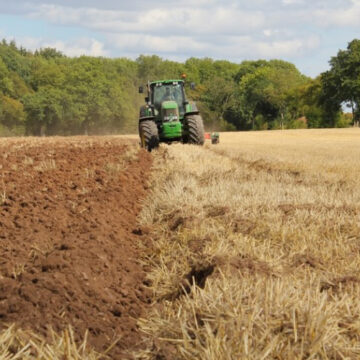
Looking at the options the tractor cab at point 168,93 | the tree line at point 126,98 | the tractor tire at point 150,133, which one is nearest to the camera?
the tractor tire at point 150,133

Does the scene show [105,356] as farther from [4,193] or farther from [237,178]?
[237,178]

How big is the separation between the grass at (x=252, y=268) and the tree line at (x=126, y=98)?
63.2 m

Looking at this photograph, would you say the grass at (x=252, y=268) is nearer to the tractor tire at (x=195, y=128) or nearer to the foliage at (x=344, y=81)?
the tractor tire at (x=195, y=128)

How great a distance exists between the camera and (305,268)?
15.9ft

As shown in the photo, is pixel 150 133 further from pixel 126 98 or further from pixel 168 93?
pixel 126 98

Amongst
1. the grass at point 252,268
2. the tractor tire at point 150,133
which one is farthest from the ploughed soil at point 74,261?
the tractor tire at point 150,133

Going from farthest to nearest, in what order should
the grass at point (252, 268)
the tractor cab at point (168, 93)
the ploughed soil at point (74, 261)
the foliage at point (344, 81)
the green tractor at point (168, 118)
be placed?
the foliage at point (344, 81), the tractor cab at point (168, 93), the green tractor at point (168, 118), the ploughed soil at point (74, 261), the grass at point (252, 268)

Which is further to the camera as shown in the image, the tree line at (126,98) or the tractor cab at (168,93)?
the tree line at (126,98)

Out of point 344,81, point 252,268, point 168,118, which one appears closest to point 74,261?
point 252,268

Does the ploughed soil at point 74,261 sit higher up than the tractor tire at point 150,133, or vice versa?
the tractor tire at point 150,133

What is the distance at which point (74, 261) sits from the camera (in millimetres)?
4750

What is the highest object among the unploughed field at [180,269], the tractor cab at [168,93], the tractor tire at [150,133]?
the tractor cab at [168,93]

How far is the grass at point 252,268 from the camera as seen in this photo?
304 cm

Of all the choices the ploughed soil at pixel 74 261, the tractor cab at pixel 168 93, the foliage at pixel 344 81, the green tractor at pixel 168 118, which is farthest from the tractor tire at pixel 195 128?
the foliage at pixel 344 81
